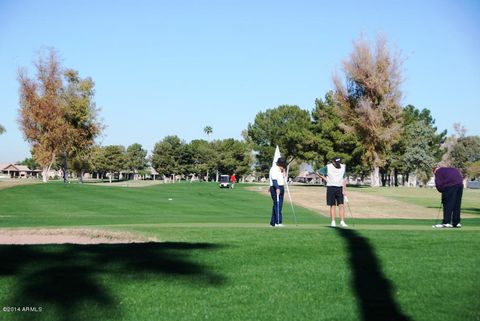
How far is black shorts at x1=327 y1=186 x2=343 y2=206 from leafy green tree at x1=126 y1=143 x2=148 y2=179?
14931 cm

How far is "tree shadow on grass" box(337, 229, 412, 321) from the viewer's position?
7156 millimetres

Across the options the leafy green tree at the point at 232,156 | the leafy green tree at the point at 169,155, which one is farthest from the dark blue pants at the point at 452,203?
the leafy green tree at the point at 169,155

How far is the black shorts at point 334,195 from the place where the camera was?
1589 centimetres

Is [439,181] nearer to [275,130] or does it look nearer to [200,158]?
[275,130]

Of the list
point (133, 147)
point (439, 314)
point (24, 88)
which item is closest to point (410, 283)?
point (439, 314)

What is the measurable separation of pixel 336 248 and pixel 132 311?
4.51 meters

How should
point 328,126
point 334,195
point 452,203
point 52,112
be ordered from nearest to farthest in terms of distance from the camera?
1. point 452,203
2. point 334,195
3. point 52,112
4. point 328,126

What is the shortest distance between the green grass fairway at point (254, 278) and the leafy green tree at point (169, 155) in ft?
411

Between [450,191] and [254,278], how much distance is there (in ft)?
29.8

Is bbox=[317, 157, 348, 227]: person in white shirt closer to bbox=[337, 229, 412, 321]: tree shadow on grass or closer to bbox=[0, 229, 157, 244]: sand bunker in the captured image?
bbox=[337, 229, 412, 321]: tree shadow on grass

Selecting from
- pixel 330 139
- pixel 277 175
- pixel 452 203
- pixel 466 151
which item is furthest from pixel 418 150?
pixel 277 175

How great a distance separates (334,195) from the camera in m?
15.9

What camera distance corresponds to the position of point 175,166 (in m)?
138

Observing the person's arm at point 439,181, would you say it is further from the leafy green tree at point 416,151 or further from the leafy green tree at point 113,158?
the leafy green tree at point 113,158
